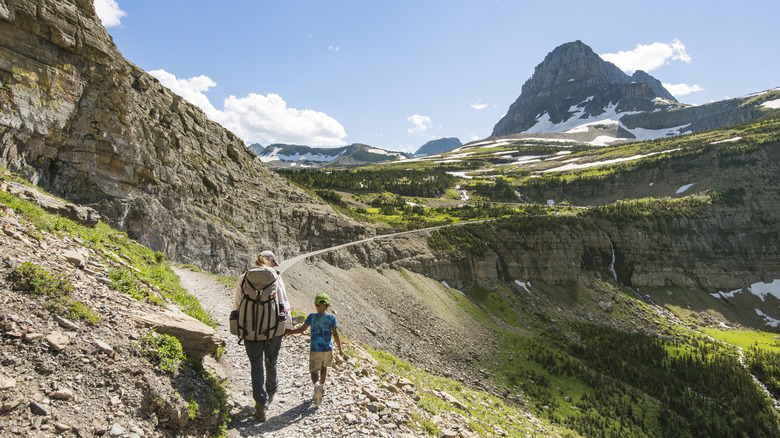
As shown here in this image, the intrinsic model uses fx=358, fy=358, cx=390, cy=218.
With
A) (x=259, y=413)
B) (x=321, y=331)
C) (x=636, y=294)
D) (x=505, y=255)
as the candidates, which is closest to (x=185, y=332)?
(x=259, y=413)

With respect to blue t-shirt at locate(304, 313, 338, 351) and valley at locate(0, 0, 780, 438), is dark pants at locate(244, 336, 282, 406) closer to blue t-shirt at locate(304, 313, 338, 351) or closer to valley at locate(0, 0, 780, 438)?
valley at locate(0, 0, 780, 438)

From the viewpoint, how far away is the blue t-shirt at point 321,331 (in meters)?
8.85

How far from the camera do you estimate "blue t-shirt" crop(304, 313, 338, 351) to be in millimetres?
8852

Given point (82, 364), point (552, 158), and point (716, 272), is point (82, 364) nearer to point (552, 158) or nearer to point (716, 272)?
point (716, 272)

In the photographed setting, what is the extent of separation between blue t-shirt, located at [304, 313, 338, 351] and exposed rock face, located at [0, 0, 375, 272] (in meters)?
23.5

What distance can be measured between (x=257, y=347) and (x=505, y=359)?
3475cm

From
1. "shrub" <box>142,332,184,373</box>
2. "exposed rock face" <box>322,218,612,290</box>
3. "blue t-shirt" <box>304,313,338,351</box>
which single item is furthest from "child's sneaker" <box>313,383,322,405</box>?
"exposed rock face" <box>322,218,612,290</box>

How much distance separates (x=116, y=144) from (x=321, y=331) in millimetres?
27758

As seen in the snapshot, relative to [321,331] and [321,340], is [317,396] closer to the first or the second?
[321,340]

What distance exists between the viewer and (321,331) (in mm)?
8914

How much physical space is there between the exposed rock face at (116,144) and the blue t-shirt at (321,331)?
23530 millimetres

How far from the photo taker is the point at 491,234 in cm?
6562

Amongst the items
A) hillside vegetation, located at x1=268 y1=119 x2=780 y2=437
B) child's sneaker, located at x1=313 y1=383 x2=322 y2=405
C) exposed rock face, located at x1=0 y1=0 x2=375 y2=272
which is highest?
exposed rock face, located at x1=0 y1=0 x2=375 y2=272

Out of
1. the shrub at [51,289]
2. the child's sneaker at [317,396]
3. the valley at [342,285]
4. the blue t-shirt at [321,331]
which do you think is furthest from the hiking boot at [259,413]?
the shrub at [51,289]
